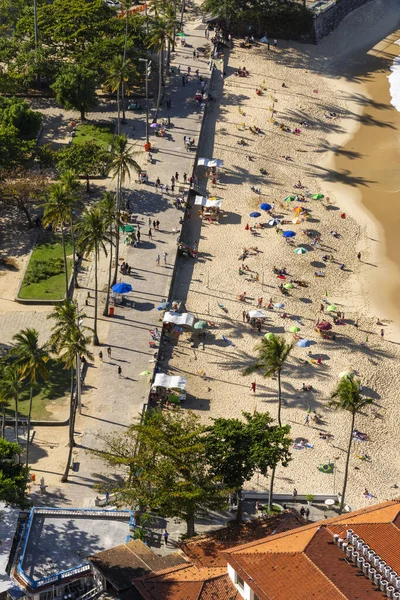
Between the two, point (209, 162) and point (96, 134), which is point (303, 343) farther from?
point (96, 134)

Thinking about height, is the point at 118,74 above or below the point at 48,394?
above

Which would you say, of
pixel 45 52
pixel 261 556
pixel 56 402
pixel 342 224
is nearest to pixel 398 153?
pixel 342 224

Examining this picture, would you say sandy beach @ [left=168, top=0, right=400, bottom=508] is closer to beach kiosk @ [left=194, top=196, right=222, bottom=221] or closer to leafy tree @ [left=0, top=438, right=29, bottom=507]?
beach kiosk @ [left=194, top=196, right=222, bottom=221]

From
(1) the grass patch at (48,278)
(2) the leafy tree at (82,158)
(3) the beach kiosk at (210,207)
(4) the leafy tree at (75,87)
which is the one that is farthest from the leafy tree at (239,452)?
(4) the leafy tree at (75,87)

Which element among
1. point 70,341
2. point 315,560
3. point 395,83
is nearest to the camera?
point 315,560

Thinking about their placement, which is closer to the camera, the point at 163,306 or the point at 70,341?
the point at 70,341

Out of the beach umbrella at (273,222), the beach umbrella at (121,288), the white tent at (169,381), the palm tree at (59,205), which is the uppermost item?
the palm tree at (59,205)

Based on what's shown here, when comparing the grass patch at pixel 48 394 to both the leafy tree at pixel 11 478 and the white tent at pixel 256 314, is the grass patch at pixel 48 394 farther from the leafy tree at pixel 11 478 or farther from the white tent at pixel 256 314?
the white tent at pixel 256 314

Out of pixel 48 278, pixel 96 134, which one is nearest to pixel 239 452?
pixel 48 278
